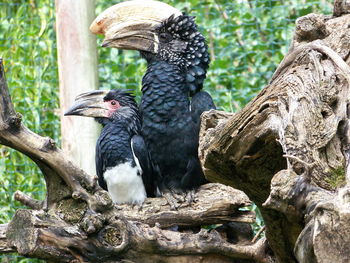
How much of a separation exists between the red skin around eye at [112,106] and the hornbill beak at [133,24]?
0.76 ft

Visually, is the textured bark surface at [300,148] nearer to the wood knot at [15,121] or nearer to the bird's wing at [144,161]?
the wood knot at [15,121]

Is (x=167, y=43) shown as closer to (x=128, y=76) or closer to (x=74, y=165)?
(x=128, y=76)

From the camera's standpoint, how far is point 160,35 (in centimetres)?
297

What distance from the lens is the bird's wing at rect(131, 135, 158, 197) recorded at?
9.30ft

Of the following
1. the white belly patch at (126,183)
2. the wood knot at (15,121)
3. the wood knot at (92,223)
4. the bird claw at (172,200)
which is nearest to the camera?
the wood knot at (15,121)

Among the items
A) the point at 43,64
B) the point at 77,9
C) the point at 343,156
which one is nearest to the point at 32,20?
the point at 43,64

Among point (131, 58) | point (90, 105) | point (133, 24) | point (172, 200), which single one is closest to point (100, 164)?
point (90, 105)

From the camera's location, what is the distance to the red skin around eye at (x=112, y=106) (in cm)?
295

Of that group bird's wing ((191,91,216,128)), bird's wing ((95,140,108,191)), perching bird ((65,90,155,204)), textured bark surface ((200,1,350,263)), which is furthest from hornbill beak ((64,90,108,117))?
textured bark surface ((200,1,350,263))

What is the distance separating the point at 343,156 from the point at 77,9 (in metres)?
1.81

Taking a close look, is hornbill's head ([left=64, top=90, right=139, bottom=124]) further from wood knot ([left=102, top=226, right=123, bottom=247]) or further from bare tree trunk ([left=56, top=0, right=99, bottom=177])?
wood knot ([left=102, top=226, right=123, bottom=247])

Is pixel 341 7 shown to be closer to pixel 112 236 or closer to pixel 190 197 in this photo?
pixel 190 197

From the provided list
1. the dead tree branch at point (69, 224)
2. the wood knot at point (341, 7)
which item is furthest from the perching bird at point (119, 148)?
the wood knot at point (341, 7)

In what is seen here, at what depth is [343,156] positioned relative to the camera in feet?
5.54
